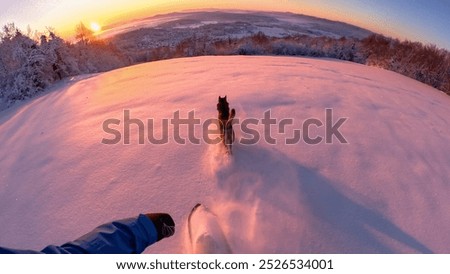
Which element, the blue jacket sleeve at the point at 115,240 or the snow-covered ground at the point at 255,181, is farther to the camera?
the snow-covered ground at the point at 255,181

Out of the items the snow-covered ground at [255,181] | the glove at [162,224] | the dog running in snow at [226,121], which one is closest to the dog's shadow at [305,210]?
the snow-covered ground at [255,181]

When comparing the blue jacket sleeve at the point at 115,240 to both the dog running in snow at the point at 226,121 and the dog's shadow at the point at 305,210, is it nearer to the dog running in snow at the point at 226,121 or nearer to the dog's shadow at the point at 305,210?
the dog's shadow at the point at 305,210

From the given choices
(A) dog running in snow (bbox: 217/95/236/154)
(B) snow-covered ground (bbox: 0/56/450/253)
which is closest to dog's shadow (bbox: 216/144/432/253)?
(B) snow-covered ground (bbox: 0/56/450/253)

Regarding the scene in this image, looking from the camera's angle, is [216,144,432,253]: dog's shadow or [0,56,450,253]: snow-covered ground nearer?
[216,144,432,253]: dog's shadow

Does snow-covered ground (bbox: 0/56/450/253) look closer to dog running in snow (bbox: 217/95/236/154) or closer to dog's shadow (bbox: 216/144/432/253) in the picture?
dog's shadow (bbox: 216/144/432/253)

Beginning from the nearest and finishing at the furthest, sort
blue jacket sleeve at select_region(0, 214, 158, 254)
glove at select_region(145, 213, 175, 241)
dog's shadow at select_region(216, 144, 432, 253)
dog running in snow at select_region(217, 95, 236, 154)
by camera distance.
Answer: blue jacket sleeve at select_region(0, 214, 158, 254) → glove at select_region(145, 213, 175, 241) → dog's shadow at select_region(216, 144, 432, 253) → dog running in snow at select_region(217, 95, 236, 154)

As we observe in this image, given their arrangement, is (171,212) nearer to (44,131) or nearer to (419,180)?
(419,180)
